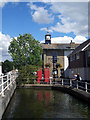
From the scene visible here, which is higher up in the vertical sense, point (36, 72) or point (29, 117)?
point (36, 72)

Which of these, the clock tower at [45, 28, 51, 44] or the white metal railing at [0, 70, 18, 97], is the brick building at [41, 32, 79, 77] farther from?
the white metal railing at [0, 70, 18, 97]

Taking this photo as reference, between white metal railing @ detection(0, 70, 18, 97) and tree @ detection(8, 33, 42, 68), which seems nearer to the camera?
white metal railing @ detection(0, 70, 18, 97)

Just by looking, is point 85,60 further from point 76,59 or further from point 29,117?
point 29,117

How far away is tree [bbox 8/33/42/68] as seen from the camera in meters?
33.2

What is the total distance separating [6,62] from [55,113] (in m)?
106

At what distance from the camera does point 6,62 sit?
11125 centimetres

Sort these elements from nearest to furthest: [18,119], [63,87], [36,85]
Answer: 1. [18,119]
2. [63,87]
3. [36,85]

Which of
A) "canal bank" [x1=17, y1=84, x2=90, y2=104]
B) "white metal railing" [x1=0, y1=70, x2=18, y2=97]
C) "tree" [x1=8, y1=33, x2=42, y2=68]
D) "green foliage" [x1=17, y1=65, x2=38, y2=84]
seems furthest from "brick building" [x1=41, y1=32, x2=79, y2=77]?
"white metal railing" [x1=0, y1=70, x2=18, y2=97]

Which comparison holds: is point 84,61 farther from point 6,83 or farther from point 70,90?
point 6,83

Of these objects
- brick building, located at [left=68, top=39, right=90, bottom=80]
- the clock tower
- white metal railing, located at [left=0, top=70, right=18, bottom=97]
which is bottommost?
white metal railing, located at [left=0, top=70, right=18, bottom=97]

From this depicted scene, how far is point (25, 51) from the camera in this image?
3369 cm

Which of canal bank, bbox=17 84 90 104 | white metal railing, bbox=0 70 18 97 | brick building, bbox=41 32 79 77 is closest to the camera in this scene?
white metal railing, bbox=0 70 18 97

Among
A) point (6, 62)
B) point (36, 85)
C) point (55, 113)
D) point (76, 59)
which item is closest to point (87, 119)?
point (55, 113)

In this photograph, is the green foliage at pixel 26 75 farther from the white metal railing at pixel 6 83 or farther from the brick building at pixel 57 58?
the brick building at pixel 57 58
